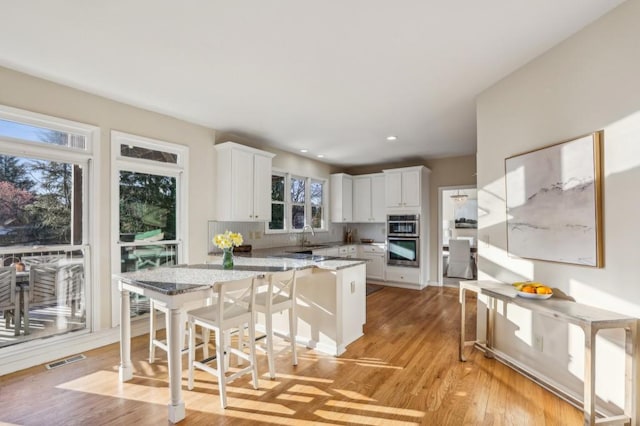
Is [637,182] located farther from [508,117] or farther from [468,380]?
[468,380]

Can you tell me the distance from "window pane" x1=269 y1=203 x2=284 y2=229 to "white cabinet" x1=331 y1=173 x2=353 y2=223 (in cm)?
157

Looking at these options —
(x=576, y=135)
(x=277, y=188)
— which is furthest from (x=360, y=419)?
(x=277, y=188)

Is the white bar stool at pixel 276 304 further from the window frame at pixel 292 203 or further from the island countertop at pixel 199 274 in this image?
the window frame at pixel 292 203

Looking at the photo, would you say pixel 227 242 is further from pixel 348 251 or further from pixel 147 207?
pixel 348 251

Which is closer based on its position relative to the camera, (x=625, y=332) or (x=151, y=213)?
(x=625, y=332)

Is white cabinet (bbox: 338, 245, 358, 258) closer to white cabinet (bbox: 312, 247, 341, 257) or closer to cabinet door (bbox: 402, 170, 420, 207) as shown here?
white cabinet (bbox: 312, 247, 341, 257)

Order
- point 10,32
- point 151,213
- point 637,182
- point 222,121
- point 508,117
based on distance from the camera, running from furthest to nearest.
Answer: point 222,121, point 151,213, point 508,117, point 10,32, point 637,182

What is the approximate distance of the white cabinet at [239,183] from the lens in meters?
4.52

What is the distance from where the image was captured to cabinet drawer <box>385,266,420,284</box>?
20.4 ft

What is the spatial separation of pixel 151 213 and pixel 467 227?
8606 millimetres

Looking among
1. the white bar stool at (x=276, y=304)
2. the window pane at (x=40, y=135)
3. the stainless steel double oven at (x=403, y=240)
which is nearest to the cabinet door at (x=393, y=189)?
the stainless steel double oven at (x=403, y=240)

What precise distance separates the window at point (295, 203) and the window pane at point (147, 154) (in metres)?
2.01

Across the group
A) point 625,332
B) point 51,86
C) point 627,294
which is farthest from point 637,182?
point 51,86

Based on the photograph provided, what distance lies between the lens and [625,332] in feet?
6.32
